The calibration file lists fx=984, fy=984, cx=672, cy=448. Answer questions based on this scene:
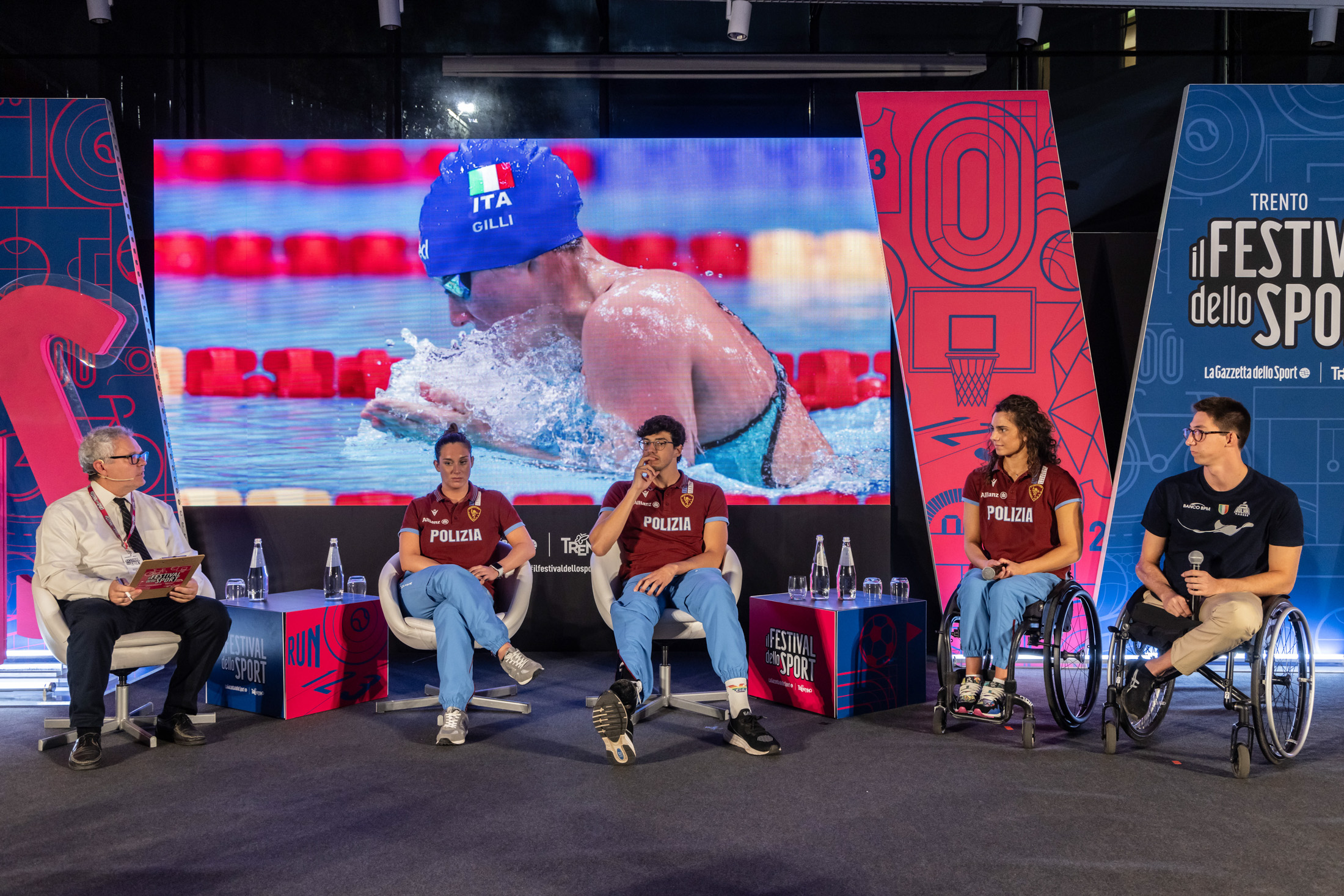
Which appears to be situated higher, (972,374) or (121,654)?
(972,374)

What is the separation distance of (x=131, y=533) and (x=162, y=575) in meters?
0.37

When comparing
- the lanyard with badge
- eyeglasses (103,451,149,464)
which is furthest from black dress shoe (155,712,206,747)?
eyeglasses (103,451,149,464)

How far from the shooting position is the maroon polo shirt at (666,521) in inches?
156

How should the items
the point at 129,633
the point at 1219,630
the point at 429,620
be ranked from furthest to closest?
the point at 429,620, the point at 129,633, the point at 1219,630

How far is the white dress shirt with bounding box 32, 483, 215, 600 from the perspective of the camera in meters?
3.50

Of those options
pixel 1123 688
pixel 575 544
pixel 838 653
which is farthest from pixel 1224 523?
pixel 575 544

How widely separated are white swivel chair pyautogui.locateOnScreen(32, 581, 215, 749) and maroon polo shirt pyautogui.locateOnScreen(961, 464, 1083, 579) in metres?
3.05

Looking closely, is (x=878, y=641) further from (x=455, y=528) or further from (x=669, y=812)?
(x=455, y=528)

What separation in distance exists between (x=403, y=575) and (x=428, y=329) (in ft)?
5.32

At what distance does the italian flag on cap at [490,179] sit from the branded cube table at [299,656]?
223 centimetres

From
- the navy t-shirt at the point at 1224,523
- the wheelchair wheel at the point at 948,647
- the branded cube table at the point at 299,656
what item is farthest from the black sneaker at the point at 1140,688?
the branded cube table at the point at 299,656

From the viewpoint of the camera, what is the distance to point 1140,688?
3340 mm

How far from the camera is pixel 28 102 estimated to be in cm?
504

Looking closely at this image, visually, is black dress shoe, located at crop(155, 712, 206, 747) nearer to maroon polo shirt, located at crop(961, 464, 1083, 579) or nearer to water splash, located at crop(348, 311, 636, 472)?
water splash, located at crop(348, 311, 636, 472)
